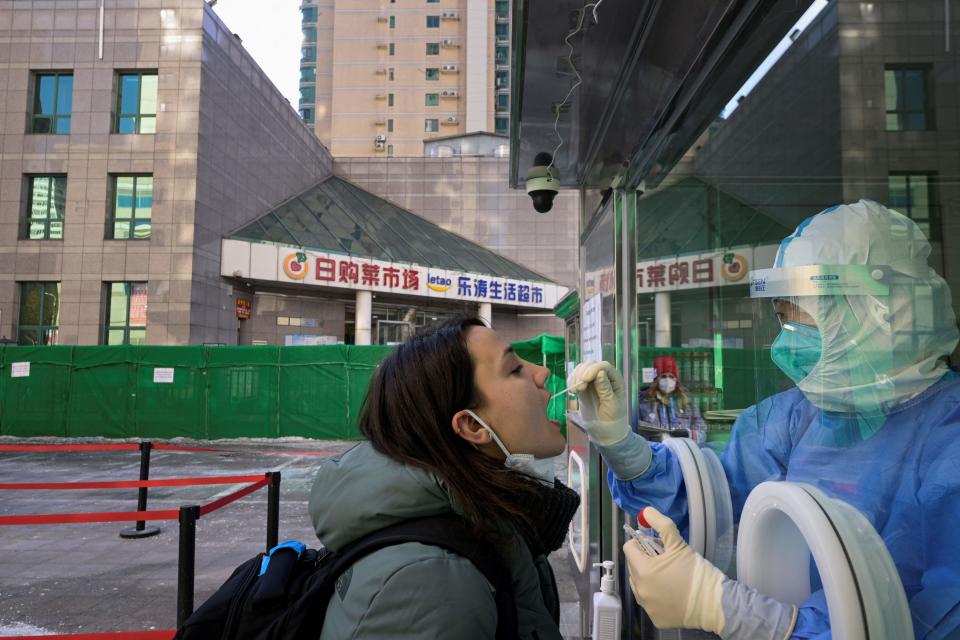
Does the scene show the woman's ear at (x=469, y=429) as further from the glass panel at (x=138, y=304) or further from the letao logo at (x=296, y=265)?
the letao logo at (x=296, y=265)

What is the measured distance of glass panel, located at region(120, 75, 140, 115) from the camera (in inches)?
722

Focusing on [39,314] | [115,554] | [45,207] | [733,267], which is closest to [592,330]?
[733,267]

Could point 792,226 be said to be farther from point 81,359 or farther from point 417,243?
point 417,243

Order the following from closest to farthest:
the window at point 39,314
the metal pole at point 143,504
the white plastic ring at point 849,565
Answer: the white plastic ring at point 849,565
the metal pole at point 143,504
the window at point 39,314

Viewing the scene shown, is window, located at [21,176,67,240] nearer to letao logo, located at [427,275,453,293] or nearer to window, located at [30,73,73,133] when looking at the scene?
window, located at [30,73,73,133]

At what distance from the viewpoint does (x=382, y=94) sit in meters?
46.9

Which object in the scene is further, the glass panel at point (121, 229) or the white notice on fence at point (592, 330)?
the glass panel at point (121, 229)

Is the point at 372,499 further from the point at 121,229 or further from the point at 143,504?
the point at 121,229

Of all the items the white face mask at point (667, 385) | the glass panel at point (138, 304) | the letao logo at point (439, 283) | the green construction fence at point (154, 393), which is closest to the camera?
the white face mask at point (667, 385)

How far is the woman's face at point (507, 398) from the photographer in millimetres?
1448

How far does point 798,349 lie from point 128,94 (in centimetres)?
2169

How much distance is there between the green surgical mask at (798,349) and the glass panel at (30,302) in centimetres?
2095

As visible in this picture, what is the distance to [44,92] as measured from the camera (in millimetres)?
18484

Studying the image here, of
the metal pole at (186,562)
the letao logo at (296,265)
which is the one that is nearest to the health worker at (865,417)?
the metal pole at (186,562)
